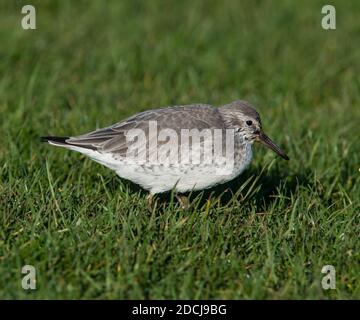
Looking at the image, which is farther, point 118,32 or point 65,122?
point 118,32

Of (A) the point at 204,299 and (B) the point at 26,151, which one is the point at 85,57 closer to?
(B) the point at 26,151

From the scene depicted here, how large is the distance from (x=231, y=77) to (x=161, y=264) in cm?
550

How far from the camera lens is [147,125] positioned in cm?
657

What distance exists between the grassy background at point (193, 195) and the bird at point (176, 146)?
0.20 metres

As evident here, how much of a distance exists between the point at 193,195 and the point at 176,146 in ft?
3.36

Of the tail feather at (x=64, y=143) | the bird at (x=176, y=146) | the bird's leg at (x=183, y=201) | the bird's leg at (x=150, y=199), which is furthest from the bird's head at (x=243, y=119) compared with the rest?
the tail feather at (x=64, y=143)

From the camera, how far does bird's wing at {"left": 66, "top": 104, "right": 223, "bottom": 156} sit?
649 cm

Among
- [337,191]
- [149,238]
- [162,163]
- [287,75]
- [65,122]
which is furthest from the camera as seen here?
[287,75]

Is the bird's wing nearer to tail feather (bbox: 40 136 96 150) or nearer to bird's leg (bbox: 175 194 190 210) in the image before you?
tail feather (bbox: 40 136 96 150)

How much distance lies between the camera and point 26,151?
750cm

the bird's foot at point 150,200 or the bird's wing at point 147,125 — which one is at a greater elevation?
the bird's wing at point 147,125

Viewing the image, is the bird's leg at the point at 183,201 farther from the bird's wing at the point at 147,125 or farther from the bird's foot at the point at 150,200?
the bird's wing at the point at 147,125

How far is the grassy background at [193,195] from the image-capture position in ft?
17.6
